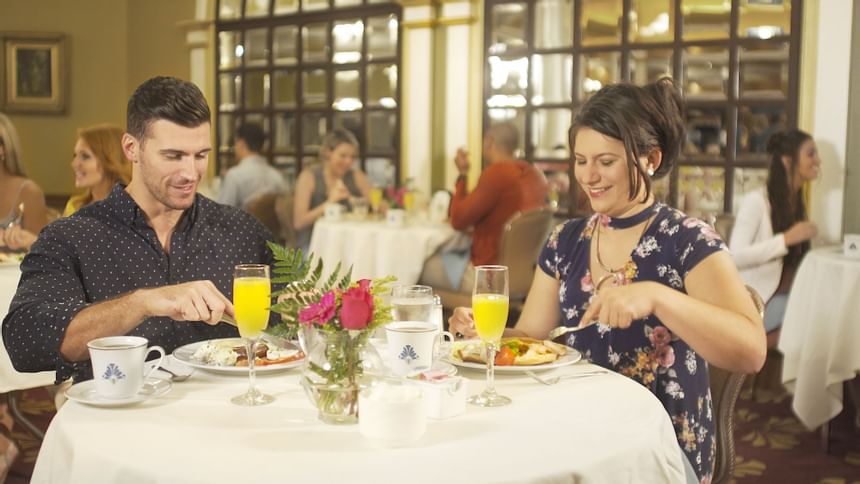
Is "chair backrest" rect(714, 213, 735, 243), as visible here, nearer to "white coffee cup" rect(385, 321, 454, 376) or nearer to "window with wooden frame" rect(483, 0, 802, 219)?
"window with wooden frame" rect(483, 0, 802, 219)

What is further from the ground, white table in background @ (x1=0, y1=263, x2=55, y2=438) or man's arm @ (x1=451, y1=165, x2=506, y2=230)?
man's arm @ (x1=451, y1=165, x2=506, y2=230)

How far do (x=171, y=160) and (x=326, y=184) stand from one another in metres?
4.17

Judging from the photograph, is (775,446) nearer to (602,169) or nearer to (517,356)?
A: (602,169)

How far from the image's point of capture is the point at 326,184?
627cm

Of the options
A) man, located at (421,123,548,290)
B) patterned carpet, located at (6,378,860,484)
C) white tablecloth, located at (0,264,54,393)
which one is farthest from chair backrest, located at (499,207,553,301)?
white tablecloth, located at (0,264,54,393)

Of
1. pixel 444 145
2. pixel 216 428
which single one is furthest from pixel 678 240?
pixel 444 145

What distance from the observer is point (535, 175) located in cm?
529

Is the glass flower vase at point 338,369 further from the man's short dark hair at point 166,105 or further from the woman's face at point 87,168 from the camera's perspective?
the woman's face at point 87,168

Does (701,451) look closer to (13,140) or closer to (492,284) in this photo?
(492,284)

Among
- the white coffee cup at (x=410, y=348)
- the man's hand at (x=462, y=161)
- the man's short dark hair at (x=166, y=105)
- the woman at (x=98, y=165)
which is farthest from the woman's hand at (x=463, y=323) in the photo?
the man's hand at (x=462, y=161)

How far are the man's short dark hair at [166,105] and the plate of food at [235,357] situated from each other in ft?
1.87

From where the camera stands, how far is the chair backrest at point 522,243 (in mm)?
4863

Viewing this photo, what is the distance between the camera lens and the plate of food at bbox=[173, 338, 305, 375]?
5.63 ft

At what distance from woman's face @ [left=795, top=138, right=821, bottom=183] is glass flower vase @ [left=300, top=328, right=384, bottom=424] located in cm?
422
